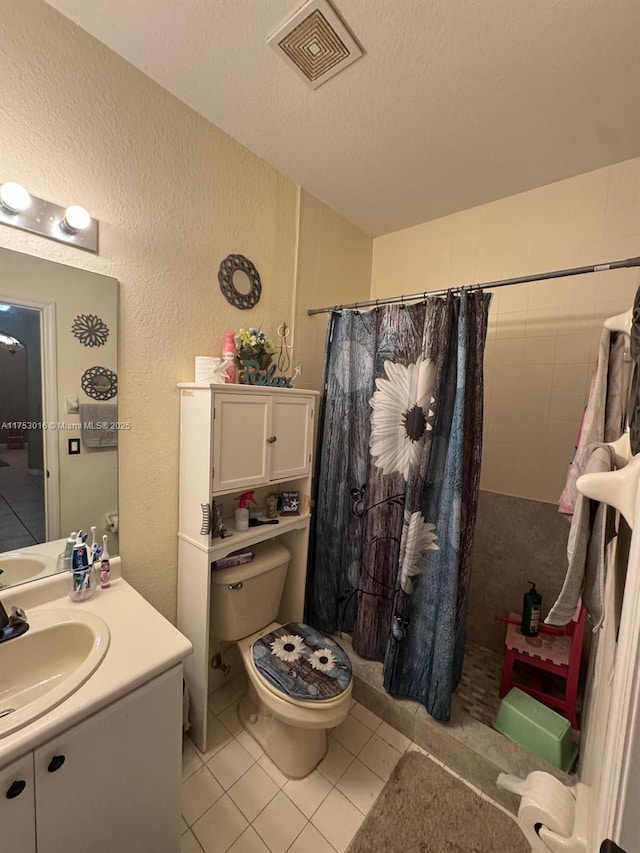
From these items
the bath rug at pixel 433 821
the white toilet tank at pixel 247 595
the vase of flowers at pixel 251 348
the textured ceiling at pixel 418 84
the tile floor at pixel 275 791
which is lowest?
the tile floor at pixel 275 791

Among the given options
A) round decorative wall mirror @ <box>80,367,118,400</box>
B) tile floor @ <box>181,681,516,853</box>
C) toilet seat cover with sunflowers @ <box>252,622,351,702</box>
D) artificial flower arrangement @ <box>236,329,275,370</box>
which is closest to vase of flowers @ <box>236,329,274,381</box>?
artificial flower arrangement @ <box>236,329,275,370</box>

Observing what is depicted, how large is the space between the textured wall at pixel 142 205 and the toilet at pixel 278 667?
0.28 metres

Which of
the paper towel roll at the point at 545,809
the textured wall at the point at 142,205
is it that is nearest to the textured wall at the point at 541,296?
the textured wall at the point at 142,205

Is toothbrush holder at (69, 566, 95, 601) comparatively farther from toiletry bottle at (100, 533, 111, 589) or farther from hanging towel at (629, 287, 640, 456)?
hanging towel at (629, 287, 640, 456)

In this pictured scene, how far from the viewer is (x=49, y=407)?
1086mm

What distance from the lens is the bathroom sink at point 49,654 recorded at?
0.87 metres

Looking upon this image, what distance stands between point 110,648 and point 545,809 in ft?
3.23

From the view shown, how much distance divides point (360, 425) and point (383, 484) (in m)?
0.32

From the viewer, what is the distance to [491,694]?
160 centimetres

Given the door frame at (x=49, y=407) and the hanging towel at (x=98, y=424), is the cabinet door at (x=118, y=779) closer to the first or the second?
the door frame at (x=49, y=407)

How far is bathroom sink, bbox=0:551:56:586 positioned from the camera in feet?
3.39

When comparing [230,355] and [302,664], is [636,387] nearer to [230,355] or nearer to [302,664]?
[230,355]

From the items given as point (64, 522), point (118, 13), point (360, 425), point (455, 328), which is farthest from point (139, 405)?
point (455, 328)

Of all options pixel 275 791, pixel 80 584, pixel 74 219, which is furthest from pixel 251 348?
pixel 275 791
